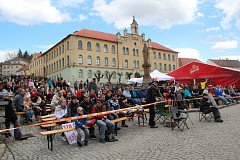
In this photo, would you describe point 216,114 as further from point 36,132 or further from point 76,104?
point 36,132

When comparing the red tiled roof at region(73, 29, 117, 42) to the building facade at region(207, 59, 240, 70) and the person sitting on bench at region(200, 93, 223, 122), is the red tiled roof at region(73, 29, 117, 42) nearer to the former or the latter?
the building facade at region(207, 59, 240, 70)

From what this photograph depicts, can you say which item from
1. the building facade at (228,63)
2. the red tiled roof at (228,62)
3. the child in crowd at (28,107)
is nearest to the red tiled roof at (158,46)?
the building facade at (228,63)

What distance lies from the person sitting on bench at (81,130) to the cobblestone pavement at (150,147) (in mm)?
199

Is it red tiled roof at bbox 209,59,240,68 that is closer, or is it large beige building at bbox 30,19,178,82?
large beige building at bbox 30,19,178,82

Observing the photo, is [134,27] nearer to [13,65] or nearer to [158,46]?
[158,46]

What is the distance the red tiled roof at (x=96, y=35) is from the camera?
178ft

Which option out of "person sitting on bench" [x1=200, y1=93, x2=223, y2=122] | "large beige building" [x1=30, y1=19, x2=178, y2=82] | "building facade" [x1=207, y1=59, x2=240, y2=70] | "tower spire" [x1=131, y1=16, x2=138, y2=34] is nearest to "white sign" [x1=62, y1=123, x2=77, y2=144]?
"person sitting on bench" [x1=200, y1=93, x2=223, y2=122]

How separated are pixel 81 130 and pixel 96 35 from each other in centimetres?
5128

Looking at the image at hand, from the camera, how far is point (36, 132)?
9562mm

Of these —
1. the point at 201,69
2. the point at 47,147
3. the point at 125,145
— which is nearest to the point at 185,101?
the point at 125,145

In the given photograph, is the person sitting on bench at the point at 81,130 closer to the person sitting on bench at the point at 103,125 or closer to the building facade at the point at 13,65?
the person sitting on bench at the point at 103,125

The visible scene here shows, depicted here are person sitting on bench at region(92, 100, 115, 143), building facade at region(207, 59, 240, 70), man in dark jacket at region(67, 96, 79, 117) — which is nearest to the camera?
person sitting on bench at region(92, 100, 115, 143)

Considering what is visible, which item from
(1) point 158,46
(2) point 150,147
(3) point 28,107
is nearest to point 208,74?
(3) point 28,107

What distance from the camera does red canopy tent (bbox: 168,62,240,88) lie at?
1031 inches
